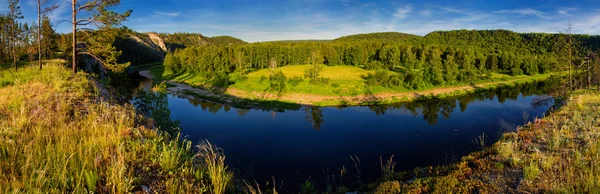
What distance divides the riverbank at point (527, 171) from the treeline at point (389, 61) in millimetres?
45985

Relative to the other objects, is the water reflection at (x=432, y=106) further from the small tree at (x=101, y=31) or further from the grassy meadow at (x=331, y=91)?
the small tree at (x=101, y=31)

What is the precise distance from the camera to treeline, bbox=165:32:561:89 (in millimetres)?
63009

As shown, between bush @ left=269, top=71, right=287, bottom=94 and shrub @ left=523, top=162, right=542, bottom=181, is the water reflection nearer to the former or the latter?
bush @ left=269, top=71, right=287, bottom=94

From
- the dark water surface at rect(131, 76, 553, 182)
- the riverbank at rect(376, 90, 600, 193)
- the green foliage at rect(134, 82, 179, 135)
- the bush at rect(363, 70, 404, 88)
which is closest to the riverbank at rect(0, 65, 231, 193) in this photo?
the riverbank at rect(376, 90, 600, 193)

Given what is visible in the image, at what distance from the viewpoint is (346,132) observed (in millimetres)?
30109

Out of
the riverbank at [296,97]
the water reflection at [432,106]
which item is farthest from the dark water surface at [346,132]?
the riverbank at [296,97]

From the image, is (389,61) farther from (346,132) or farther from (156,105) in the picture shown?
(156,105)

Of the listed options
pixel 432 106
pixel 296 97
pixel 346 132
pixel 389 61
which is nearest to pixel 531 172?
pixel 346 132

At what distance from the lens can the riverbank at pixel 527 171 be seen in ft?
21.2

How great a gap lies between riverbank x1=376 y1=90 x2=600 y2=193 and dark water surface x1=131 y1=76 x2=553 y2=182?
5.60 m

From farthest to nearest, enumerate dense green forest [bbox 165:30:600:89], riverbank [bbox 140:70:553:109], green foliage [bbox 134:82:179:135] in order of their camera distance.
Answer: dense green forest [bbox 165:30:600:89] → riverbank [bbox 140:70:553:109] → green foliage [bbox 134:82:179:135]

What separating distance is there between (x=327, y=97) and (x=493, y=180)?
4132 centimetres

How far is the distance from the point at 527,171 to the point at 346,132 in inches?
910

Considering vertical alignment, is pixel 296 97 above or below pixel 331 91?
below
